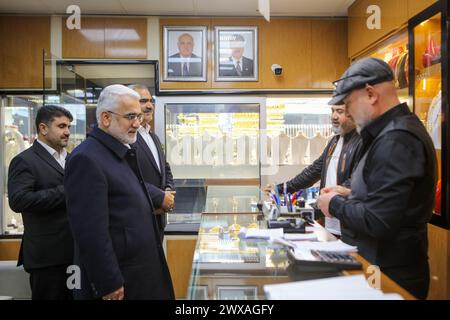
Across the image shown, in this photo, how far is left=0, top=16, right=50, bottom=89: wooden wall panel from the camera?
3898 mm

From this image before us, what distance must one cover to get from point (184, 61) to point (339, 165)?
216 cm

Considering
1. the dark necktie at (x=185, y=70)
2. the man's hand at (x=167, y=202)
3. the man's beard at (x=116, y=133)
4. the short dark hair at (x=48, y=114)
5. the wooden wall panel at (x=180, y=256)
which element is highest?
the dark necktie at (x=185, y=70)

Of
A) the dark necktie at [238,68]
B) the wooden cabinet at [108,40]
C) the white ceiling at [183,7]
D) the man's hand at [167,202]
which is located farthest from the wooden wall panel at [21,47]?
the man's hand at [167,202]

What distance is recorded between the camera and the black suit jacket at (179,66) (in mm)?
3979

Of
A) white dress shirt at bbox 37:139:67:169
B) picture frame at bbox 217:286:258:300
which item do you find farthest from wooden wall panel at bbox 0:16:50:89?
picture frame at bbox 217:286:258:300

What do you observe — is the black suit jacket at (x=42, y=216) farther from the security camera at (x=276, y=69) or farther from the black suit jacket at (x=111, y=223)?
the security camera at (x=276, y=69)

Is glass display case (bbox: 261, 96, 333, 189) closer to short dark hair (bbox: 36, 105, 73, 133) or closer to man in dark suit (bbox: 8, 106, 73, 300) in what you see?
short dark hair (bbox: 36, 105, 73, 133)

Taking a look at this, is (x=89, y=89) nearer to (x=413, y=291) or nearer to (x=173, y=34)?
(x=173, y=34)

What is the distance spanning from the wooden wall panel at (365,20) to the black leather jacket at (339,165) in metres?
0.96

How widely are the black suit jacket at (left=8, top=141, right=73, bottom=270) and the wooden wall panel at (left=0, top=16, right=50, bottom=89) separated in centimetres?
189

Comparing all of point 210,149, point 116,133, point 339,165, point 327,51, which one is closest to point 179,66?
point 210,149

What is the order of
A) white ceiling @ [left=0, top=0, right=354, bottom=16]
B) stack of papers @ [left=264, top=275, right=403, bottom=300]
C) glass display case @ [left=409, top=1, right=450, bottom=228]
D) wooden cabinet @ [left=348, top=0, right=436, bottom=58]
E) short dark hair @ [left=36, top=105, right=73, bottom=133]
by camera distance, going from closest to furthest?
stack of papers @ [left=264, top=275, right=403, bottom=300] → glass display case @ [left=409, top=1, right=450, bottom=228] → short dark hair @ [left=36, top=105, right=73, bottom=133] → wooden cabinet @ [left=348, top=0, right=436, bottom=58] → white ceiling @ [left=0, top=0, right=354, bottom=16]

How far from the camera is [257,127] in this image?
4137 mm
